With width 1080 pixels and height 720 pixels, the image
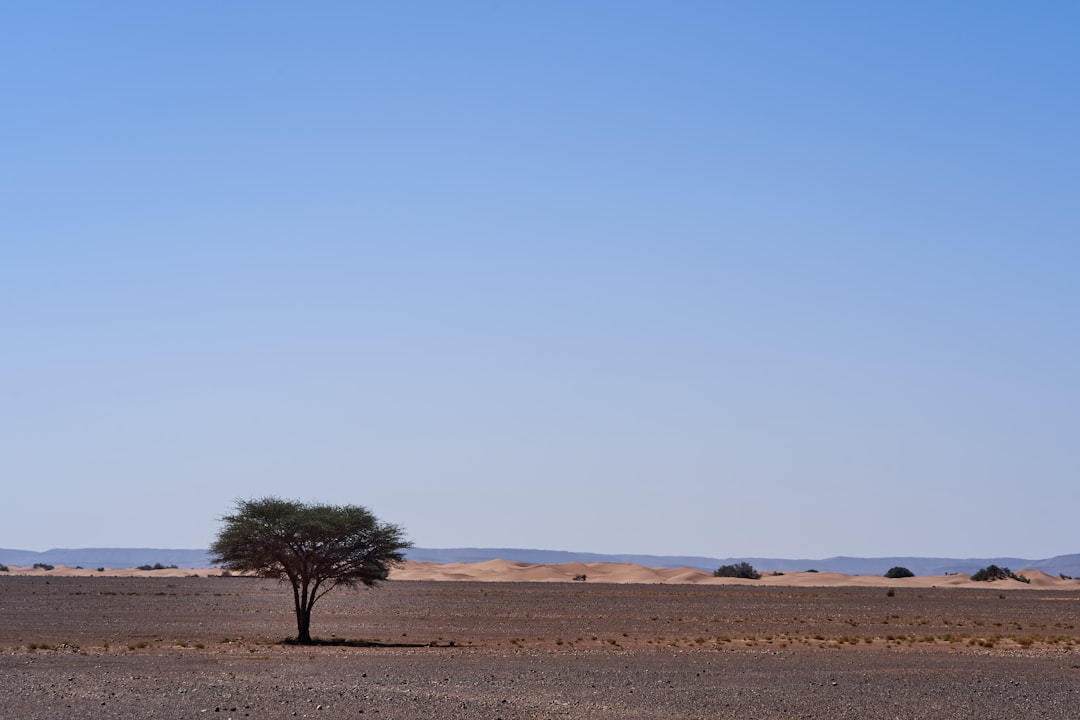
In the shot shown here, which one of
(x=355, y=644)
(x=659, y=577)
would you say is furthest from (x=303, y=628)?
(x=659, y=577)

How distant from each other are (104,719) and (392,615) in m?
39.3

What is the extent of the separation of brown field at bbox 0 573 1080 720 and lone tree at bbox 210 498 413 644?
2465 mm

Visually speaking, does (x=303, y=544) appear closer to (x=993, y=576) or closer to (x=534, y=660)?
(x=534, y=660)

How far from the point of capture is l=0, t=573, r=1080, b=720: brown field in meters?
26.1

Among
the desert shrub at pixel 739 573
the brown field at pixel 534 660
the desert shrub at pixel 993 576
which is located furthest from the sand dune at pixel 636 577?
the brown field at pixel 534 660

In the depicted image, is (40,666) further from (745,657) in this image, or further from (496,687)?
(745,657)

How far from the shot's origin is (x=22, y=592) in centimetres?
8119

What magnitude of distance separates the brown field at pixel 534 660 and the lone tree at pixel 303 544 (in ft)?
8.09

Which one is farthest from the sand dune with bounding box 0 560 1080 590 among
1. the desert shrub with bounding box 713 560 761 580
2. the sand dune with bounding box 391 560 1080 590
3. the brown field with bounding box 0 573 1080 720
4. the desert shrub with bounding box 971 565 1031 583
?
the brown field with bounding box 0 573 1080 720

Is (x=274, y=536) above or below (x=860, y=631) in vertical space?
above

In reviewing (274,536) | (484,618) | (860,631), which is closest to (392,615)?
(484,618)

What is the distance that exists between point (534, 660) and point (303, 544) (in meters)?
12.8

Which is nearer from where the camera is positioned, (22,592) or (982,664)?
(982,664)

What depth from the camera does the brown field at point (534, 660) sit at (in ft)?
85.6
